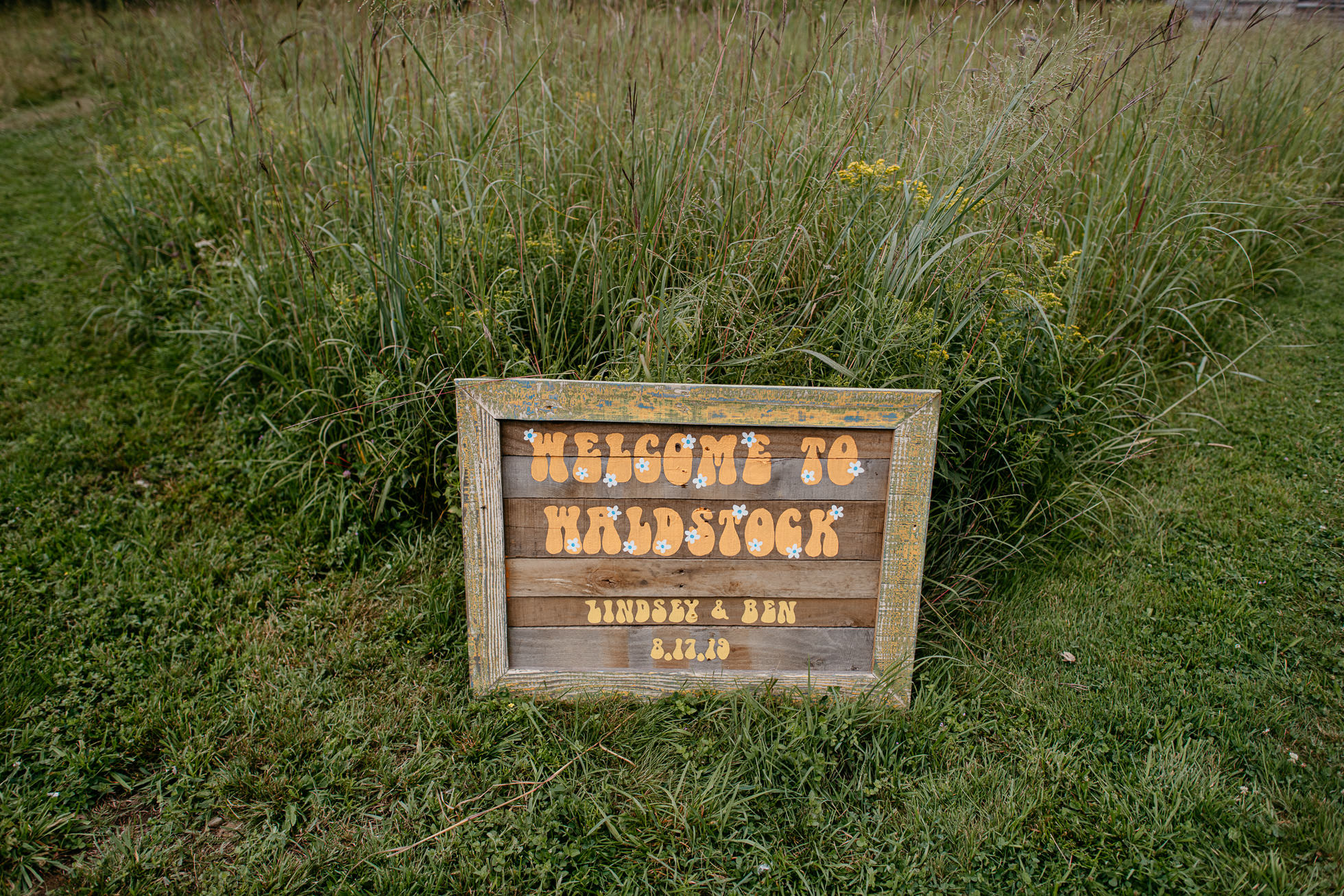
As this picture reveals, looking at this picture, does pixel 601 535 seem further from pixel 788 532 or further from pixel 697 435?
pixel 788 532

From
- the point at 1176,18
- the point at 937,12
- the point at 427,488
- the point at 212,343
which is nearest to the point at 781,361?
the point at 427,488

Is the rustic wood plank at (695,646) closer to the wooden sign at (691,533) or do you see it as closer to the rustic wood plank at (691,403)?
the wooden sign at (691,533)

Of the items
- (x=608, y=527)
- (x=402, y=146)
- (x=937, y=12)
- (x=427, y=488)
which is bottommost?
(x=427, y=488)

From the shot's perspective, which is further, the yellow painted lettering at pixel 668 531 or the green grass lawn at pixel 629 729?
the yellow painted lettering at pixel 668 531

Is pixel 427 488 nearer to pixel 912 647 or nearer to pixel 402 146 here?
pixel 402 146

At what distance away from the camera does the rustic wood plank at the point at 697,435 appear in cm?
207

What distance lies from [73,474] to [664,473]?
2.53 metres

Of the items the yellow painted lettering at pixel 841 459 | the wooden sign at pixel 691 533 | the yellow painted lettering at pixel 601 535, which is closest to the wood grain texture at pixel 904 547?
the wooden sign at pixel 691 533

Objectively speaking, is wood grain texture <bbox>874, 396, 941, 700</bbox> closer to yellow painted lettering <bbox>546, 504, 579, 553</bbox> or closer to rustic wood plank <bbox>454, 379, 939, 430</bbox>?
rustic wood plank <bbox>454, 379, 939, 430</bbox>

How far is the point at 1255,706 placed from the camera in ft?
7.10

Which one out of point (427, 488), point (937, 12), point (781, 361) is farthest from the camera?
point (937, 12)

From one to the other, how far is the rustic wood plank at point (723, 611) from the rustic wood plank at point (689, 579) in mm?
18

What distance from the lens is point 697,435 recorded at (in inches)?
82.4

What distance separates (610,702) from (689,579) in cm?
43
